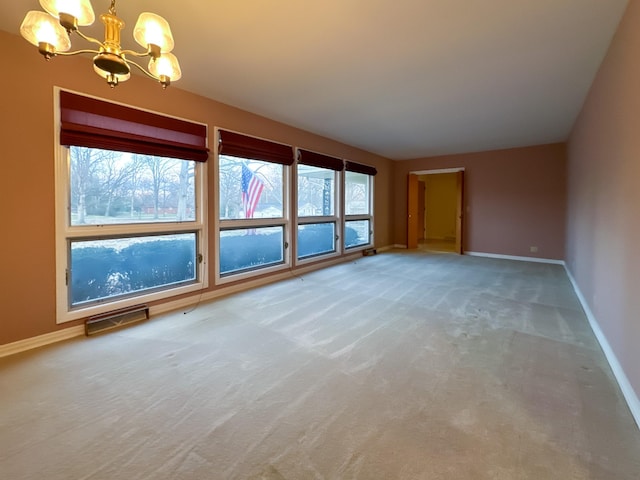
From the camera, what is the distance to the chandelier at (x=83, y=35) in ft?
4.36

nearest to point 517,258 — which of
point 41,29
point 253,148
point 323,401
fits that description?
point 253,148

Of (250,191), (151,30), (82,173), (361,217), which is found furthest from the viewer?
(361,217)

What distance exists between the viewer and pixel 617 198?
2.25 meters

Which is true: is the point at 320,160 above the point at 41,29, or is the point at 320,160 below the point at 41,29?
above

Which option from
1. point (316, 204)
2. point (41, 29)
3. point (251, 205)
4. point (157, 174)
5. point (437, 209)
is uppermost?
point (41, 29)

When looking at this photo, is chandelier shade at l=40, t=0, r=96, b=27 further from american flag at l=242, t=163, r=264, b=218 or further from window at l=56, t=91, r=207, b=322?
american flag at l=242, t=163, r=264, b=218

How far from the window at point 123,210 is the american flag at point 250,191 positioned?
2.38 ft

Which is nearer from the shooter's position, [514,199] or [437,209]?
[514,199]

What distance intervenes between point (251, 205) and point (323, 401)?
317 centimetres

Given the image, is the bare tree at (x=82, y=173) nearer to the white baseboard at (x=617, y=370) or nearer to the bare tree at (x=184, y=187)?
the bare tree at (x=184, y=187)

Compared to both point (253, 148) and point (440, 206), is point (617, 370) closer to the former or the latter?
point (253, 148)

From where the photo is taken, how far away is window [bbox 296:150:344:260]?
5.26m

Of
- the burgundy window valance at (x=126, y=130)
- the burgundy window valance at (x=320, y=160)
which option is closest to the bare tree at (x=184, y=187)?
the burgundy window valance at (x=126, y=130)

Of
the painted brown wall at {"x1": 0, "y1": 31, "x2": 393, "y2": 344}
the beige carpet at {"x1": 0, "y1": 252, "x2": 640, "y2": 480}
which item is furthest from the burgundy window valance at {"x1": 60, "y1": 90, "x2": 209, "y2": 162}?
the beige carpet at {"x1": 0, "y1": 252, "x2": 640, "y2": 480}
